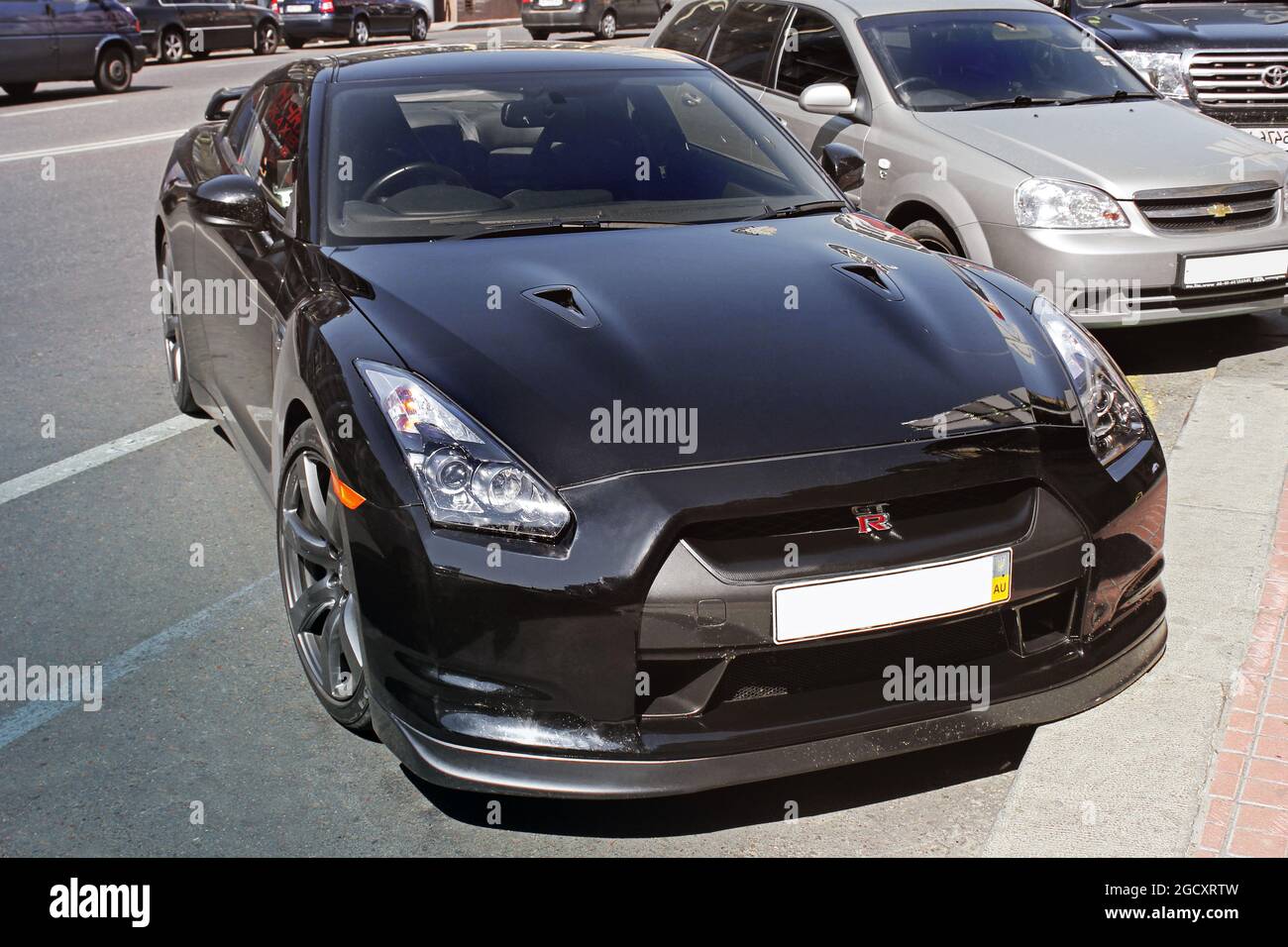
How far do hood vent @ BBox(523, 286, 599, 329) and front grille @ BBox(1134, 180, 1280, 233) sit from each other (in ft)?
12.3

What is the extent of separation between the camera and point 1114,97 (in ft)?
24.3

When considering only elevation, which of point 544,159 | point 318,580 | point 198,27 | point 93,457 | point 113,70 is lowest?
point 198,27

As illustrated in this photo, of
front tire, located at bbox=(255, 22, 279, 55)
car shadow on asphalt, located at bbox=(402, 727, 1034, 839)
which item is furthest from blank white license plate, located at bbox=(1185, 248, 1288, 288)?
front tire, located at bbox=(255, 22, 279, 55)

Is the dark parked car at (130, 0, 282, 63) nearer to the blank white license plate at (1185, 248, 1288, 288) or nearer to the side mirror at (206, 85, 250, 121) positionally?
the side mirror at (206, 85, 250, 121)

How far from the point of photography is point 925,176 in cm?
682

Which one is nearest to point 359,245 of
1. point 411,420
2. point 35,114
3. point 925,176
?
point 411,420

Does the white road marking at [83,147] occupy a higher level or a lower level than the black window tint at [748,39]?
lower

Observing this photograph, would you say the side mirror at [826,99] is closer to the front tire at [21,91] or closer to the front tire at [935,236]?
the front tire at [935,236]

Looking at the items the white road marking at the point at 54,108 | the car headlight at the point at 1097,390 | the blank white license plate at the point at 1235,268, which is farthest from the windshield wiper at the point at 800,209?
the white road marking at the point at 54,108

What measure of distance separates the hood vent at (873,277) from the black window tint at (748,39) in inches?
192

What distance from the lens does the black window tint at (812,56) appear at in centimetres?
767

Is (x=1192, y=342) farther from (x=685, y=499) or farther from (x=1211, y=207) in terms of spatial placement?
(x=685, y=499)

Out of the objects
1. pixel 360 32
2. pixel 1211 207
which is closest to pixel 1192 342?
pixel 1211 207

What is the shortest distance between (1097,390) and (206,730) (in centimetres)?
235
